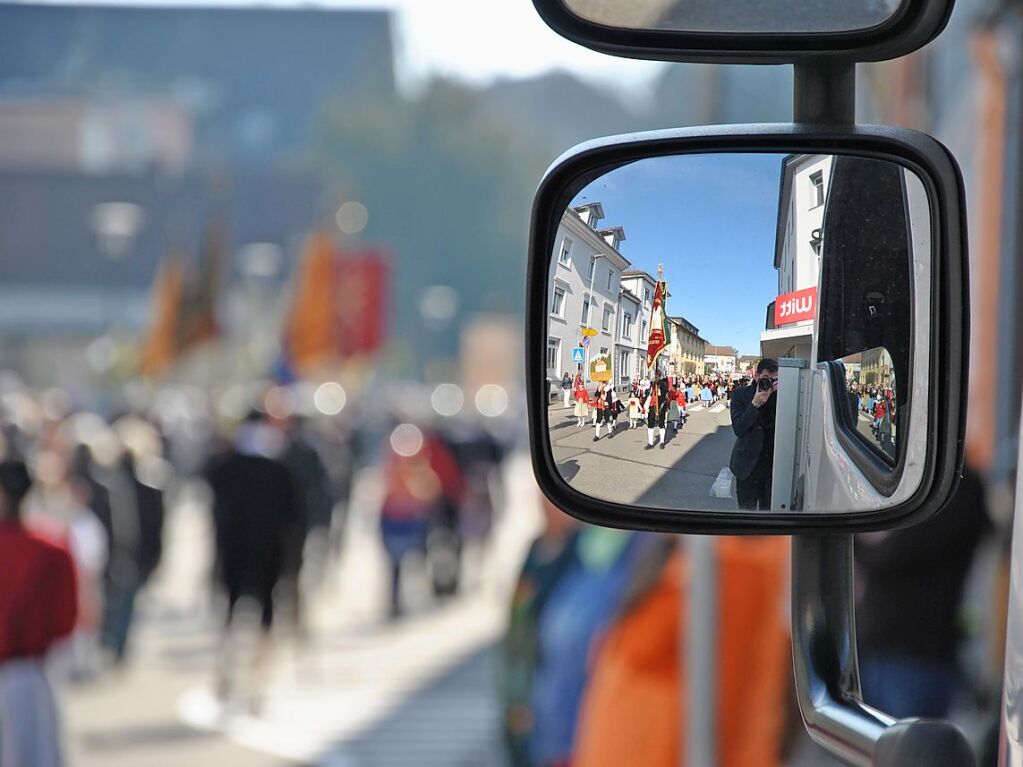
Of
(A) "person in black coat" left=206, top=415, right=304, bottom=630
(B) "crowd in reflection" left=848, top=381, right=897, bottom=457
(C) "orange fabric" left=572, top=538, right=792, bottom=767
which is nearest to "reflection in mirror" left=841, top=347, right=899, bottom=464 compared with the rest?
(B) "crowd in reflection" left=848, top=381, right=897, bottom=457

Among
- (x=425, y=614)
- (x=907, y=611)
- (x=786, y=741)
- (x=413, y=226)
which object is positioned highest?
(x=413, y=226)

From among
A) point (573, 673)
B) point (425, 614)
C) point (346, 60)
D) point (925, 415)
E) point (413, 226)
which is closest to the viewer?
point (925, 415)

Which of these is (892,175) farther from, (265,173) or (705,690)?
(265,173)

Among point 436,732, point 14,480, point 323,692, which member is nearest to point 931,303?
point 14,480

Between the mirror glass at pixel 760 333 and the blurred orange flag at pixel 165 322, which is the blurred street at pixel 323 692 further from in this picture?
the mirror glass at pixel 760 333

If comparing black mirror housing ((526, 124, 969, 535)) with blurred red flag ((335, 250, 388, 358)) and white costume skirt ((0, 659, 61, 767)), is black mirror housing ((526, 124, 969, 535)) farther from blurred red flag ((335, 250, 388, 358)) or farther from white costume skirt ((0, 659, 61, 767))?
blurred red flag ((335, 250, 388, 358))

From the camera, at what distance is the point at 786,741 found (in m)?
3.79

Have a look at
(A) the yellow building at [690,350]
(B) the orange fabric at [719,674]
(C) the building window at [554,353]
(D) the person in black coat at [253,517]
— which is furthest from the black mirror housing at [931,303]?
(D) the person in black coat at [253,517]

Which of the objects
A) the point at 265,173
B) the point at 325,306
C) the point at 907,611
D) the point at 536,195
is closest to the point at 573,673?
the point at 907,611

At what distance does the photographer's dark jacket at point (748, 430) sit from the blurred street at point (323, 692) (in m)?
6.02

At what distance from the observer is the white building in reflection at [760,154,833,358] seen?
45.8 inches

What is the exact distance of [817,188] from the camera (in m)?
1.19

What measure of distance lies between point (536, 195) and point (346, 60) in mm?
100255

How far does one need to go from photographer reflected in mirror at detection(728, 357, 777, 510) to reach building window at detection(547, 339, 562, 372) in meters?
0.15
